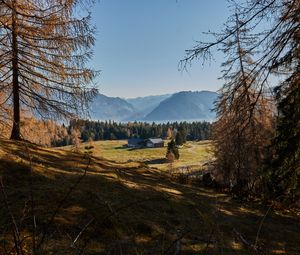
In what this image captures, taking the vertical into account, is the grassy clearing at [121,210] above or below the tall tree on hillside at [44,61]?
below

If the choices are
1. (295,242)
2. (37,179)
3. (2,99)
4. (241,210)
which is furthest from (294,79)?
(2,99)

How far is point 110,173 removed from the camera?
38.3 feet

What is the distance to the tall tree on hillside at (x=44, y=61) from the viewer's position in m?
13.4

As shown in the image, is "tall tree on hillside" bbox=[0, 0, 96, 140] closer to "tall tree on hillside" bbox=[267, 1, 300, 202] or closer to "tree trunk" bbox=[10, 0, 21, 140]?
"tree trunk" bbox=[10, 0, 21, 140]

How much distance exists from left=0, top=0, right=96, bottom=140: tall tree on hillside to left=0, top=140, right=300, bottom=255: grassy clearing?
2.80 meters

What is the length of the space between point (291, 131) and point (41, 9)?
9682 mm

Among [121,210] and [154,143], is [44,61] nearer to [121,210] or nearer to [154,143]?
[121,210]

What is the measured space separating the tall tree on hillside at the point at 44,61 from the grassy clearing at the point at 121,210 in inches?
110

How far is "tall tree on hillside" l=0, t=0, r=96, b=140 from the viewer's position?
1341 cm

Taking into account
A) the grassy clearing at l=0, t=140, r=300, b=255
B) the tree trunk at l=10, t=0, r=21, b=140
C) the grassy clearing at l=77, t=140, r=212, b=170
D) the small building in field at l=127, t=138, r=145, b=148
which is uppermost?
the tree trunk at l=10, t=0, r=21, b=140

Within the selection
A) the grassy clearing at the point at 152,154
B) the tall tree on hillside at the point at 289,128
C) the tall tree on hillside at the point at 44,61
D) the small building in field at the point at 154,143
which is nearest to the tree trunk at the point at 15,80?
the tall tree on hillside at the point at 44,61

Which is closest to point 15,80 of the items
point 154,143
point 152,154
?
point 152,154

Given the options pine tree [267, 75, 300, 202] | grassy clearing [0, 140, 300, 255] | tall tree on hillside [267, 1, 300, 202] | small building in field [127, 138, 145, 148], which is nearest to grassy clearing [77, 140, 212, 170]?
small building in field [127, 138, 145, 148]

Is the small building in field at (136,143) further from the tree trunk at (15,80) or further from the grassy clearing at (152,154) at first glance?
the tree trunk at (15,80)
